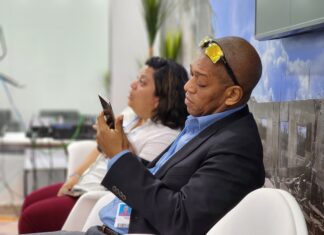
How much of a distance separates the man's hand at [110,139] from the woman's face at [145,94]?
39.5 inches

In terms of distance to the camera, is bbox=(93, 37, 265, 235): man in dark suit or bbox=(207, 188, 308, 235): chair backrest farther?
bbox=(93, 37, 265, 235): man in dark suit

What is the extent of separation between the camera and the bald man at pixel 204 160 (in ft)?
5.69

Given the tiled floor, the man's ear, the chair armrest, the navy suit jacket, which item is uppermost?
the man's ear

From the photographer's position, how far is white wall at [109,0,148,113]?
18.2 feet

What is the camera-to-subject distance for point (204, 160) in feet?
6.00

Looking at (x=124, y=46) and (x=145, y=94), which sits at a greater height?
(x=124, y=46)

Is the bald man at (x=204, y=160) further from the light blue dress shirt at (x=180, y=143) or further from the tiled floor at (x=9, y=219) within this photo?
the tiled floor at (x=9, y=219)

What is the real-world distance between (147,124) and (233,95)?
112 cm

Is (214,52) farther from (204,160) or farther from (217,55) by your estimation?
(204,160)

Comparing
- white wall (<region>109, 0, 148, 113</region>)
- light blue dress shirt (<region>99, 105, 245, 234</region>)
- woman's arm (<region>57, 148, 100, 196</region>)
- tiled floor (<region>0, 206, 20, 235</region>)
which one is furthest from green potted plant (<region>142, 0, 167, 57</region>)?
light blue dress shirt (<region>99, 105, 245, 234</region>)

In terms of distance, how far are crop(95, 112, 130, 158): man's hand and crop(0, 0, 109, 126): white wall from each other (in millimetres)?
3872

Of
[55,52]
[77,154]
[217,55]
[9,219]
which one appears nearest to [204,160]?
[217,55]

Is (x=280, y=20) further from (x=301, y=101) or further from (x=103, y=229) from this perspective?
(x=103, y=229)

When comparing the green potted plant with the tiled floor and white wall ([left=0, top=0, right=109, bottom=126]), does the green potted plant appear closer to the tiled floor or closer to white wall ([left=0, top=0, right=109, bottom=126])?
white wall ([left=0, top=0, right=109, bottom=126])
